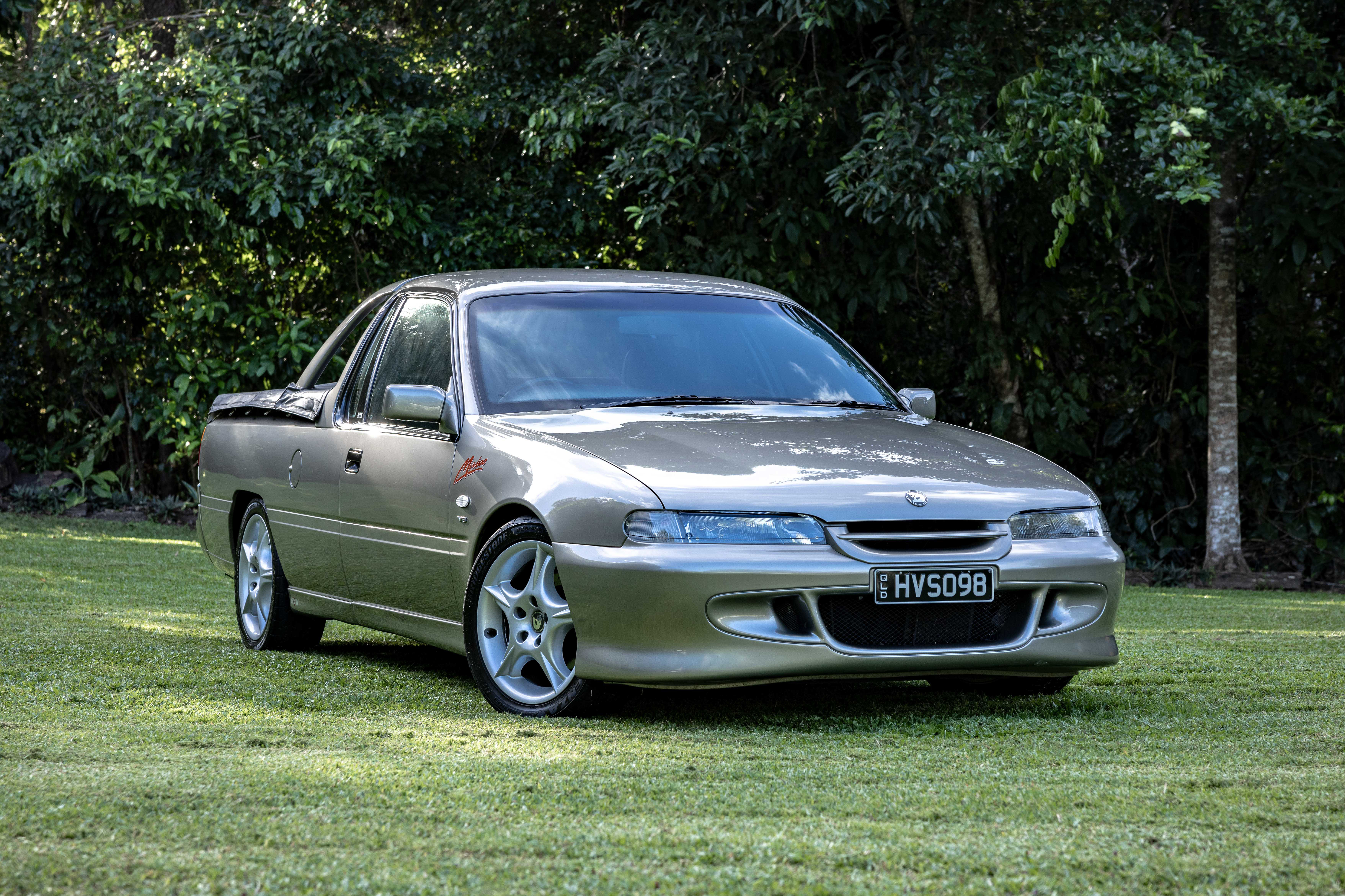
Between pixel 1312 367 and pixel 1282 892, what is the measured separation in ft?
37.1

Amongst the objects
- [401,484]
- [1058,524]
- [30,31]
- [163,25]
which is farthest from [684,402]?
[30,31]

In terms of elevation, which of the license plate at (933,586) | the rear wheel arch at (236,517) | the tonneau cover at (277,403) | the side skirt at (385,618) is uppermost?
the tonneau cover at (277,403)

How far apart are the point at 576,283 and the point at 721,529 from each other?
1828 mm

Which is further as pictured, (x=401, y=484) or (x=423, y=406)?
(x=401, y=484)

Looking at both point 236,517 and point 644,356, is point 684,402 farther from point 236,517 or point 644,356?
point 236,517

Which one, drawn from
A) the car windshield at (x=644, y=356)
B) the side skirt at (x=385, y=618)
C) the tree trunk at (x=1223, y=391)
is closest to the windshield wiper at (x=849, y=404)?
the car windshield at (x=644, y=356)

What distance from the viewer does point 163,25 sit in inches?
593

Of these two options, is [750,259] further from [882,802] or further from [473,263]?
[882,802]

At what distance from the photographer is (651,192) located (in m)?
12.0

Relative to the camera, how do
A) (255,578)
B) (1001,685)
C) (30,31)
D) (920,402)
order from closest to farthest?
(1001,685)
(920,402)
(255,578)
(30,31)

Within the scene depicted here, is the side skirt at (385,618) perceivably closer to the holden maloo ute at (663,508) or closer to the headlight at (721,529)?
the holden maloo ute at (663,508)

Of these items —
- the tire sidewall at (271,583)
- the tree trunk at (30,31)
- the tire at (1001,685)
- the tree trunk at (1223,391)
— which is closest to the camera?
the tire at (1001,685)

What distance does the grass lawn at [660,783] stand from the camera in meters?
3.06

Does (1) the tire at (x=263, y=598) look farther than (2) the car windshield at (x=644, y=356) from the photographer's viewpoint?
Yes
